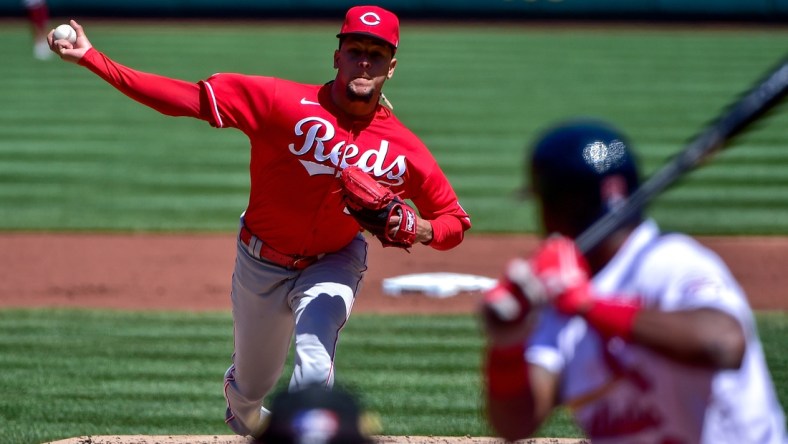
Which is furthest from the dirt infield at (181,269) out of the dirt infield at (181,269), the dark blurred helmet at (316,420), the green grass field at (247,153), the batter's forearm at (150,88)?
the dark blurred helmet at (316,420)

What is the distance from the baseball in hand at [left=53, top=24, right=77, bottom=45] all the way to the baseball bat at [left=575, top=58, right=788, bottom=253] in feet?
10.6

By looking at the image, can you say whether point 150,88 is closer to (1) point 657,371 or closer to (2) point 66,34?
(2) point 66,34

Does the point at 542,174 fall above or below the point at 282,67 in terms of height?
above

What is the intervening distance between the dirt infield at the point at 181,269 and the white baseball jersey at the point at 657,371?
19.2 ft

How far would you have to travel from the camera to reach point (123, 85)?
498 cm

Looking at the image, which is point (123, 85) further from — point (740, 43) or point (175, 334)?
point (740, 43)

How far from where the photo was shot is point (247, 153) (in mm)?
14070

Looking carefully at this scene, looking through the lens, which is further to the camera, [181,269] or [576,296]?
[181,269]

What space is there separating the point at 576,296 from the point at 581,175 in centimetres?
31

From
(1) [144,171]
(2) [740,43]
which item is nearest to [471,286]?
(1) [144,171]

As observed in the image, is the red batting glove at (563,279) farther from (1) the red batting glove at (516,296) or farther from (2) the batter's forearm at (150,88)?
(2) the batter's forearm at (150,88)

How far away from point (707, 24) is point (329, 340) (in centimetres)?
2241

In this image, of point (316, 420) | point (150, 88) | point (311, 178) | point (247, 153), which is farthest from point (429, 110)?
point (316, 420)

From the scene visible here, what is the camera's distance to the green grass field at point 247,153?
250 inches
